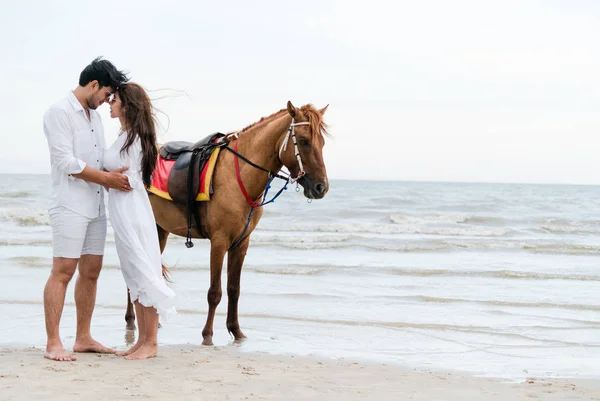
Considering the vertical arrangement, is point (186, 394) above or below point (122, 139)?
below

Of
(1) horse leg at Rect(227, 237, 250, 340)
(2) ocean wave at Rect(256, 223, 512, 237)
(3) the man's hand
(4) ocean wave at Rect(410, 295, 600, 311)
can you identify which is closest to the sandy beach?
(1) horse leg at Rect(227, 237, 250, 340)

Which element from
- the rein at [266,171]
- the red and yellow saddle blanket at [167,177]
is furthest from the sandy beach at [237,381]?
the red and yellow saddle blanket at [167,177]

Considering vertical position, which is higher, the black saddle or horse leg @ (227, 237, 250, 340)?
the black saddle

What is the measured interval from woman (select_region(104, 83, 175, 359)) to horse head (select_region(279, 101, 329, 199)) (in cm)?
124

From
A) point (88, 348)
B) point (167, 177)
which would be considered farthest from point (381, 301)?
point (88, 348)

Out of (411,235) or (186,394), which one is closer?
(186,394)

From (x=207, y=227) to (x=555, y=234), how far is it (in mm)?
16909

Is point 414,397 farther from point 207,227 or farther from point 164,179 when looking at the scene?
point 164,179

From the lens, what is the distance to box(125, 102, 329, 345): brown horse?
213 inches

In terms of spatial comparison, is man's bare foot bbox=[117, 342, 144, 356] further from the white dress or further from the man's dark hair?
the man's dark hair

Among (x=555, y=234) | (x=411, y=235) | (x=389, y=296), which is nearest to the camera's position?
(x=389, y=296)

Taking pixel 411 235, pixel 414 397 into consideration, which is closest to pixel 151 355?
pixel 414 397

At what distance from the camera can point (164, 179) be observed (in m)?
6.30

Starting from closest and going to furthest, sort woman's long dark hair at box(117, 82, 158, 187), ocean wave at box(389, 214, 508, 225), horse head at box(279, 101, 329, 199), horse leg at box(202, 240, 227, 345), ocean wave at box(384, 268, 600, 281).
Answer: woman's long dark hair at box(117, 82, 158, 187) → horse head at box(279, 101, 329, 199) → horse leg at box(202, 240, 227, 345) → ocean wave at box(384, 268, 600, 281) → ocean wave at box(389, 214, 508, 225)
